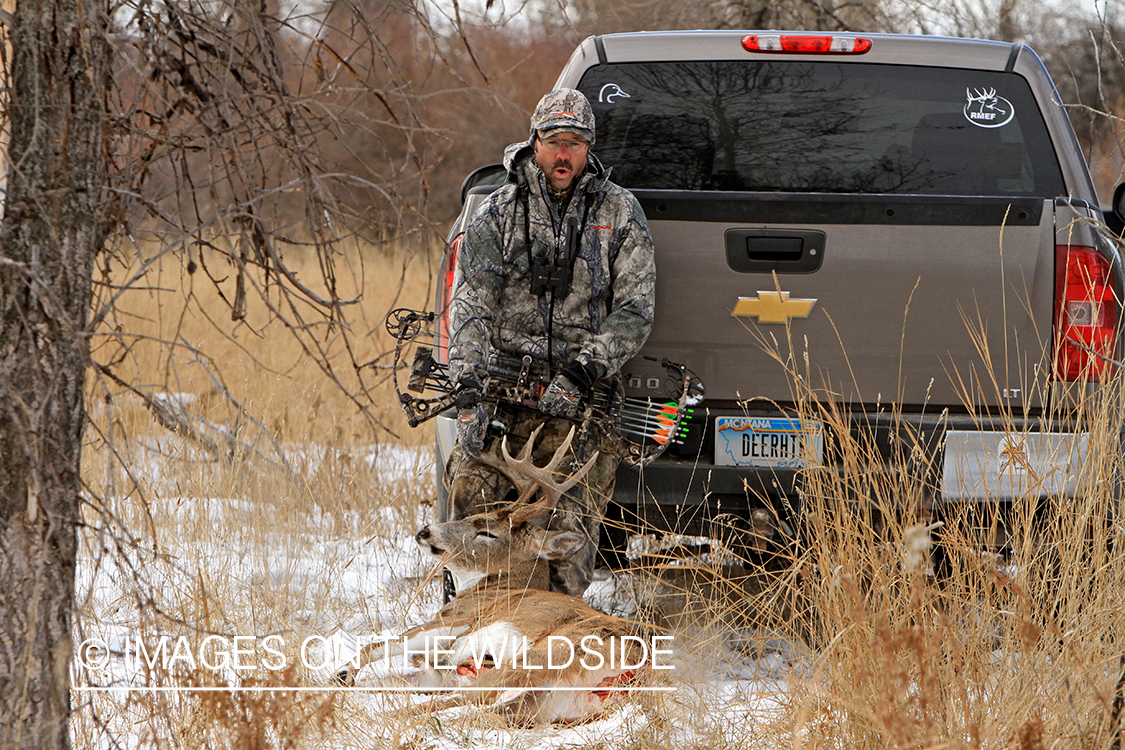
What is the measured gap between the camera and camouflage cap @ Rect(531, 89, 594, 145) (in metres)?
4.02

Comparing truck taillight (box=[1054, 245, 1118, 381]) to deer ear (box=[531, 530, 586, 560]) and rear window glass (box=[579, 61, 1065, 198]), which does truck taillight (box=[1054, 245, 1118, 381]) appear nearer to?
rear window glass (box=[579, 61, 1065, 198])

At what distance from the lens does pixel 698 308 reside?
3.98 meters

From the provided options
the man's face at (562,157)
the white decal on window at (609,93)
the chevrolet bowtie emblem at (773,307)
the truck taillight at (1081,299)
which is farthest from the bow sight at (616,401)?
the truck taillight at (1081,299)

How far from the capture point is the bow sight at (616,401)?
156 inches

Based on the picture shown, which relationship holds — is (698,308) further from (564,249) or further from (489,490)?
(489,490)

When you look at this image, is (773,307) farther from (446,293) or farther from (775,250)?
(446,293)

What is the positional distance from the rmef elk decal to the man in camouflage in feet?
0.49

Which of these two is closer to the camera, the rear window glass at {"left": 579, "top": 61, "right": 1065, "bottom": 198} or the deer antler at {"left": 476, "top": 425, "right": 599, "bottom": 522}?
the deer antler at {"left": 476, "top": 425, "right": 599, "bottom": 522}

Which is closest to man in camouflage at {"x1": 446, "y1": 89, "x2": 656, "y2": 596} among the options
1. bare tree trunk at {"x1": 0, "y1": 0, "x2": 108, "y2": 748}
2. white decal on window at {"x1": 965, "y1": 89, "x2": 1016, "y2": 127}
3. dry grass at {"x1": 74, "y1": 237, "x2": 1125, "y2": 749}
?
dry grass at {"x1": 74, "y1": 237, "x2": 1125, "y2": 749}

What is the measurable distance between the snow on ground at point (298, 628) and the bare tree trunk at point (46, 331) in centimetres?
12

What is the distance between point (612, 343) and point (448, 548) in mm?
1001

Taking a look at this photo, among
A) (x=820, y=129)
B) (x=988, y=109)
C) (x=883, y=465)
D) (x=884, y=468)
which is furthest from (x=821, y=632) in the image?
(x=988, y=109)

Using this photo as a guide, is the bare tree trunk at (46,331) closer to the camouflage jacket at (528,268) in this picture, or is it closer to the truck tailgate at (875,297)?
the camouflage jacket at (528,268)

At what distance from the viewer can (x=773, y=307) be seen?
3912 mm
